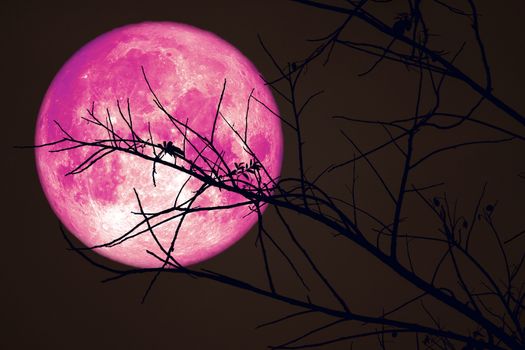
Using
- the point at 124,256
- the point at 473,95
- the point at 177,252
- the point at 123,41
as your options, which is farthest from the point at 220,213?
the point at 473,95

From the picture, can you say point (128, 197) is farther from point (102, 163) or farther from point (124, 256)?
point (124, 256)

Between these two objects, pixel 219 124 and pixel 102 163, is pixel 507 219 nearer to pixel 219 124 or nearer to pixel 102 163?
pixel 219 124

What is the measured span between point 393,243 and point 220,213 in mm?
1262

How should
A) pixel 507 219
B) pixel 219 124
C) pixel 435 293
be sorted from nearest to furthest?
pixel 435 293
pixel 219 124
pixel 507 219

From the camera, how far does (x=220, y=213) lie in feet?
6.92

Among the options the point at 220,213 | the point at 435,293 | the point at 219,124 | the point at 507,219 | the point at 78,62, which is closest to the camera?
the point at 435,293

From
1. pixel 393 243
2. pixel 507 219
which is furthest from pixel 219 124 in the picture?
pixel 507 219

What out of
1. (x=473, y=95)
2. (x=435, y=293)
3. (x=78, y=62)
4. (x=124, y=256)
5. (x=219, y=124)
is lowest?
(x=435, y=293)

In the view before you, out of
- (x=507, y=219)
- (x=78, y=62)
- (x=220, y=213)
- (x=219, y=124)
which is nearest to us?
(x=219, y=124)

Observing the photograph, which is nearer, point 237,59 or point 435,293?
point 435,293

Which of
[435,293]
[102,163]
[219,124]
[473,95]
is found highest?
[473,95]

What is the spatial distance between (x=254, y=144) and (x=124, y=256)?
0.90 m

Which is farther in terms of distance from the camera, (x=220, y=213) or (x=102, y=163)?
(x=220, y=213)

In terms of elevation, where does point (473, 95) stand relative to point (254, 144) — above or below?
above
